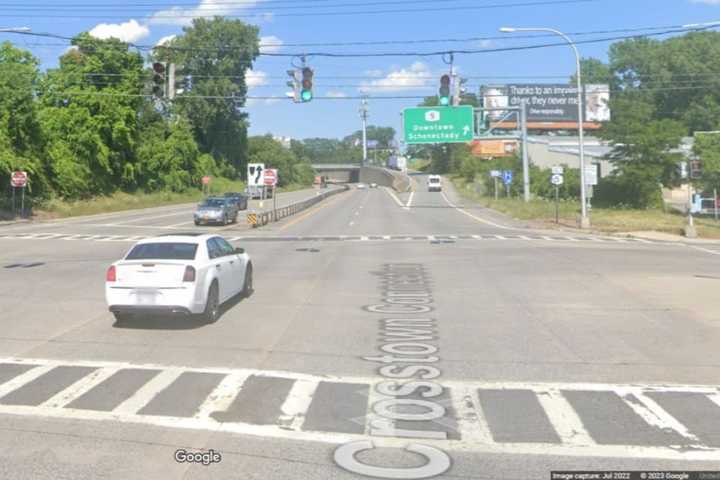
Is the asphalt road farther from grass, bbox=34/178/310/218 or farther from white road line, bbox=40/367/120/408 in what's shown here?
grass, bbox=34/178/310/218

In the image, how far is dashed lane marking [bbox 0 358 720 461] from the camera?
6.44m

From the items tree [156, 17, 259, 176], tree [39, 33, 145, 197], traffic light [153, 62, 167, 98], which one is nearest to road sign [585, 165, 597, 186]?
traffic light [153, 62, 167, 98]

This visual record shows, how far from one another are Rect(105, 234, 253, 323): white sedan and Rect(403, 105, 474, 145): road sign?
1685 inches

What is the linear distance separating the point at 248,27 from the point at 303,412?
4390 inches

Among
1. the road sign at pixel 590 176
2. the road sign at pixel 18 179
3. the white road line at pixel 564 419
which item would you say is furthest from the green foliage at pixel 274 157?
the white road line at pixel 564 419

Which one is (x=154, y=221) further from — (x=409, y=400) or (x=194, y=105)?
(x=194, y=105)

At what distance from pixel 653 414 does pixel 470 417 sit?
1.80 metres

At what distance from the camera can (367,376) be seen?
350 inches

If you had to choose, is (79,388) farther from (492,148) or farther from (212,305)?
(492,148)

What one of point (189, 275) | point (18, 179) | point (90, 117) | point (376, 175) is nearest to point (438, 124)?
point (18, 179)

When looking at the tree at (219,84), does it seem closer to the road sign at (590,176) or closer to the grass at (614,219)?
the grass at (614,219)

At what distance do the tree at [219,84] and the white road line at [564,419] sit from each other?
320ft

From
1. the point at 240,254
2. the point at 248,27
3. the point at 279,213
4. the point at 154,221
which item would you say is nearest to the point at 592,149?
the point at 248,27

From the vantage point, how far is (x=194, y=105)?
342 feet
